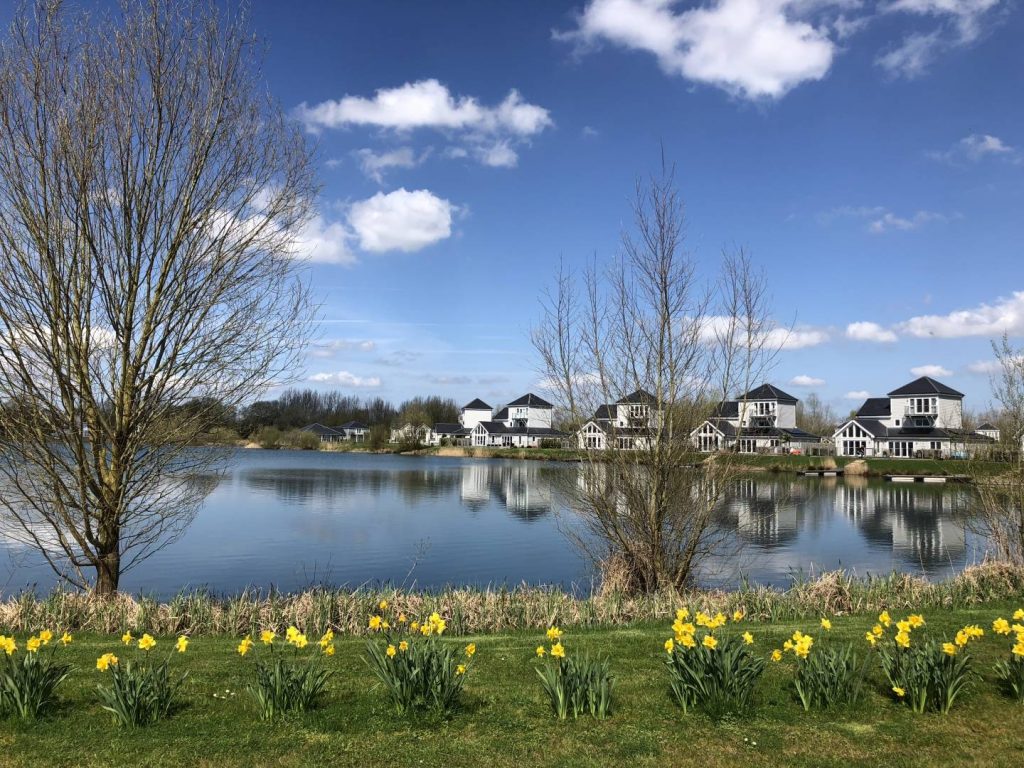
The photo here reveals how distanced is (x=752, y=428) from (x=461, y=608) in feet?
233

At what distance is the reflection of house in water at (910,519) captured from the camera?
22828mm

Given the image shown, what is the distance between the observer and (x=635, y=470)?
→ 1177 centimetres

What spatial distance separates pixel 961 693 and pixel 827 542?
20362 mm

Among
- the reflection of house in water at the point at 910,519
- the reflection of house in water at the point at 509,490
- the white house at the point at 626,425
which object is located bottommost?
the reflection of house in water at the point at 910,519

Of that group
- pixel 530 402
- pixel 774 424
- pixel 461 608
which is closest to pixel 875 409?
pixel 774 424

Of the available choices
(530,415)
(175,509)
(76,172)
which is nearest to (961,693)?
(175,509)

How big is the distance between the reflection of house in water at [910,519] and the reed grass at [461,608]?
9755 millimetres

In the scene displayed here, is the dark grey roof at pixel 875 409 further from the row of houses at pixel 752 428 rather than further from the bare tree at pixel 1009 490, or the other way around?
the bare tree at pixel 1009 490

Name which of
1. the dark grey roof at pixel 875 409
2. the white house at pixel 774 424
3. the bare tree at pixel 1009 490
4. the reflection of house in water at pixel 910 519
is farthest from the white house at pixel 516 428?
the bare tree at pixel 1009 490

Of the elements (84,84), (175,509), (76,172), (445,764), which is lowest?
(445,764)

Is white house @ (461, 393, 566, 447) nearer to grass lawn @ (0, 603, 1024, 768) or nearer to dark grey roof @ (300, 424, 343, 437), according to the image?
dark grey roof @ (300, 424, 343, 437)

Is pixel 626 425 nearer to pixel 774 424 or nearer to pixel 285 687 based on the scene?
pixel 285 687

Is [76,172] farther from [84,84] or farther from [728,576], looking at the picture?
[728,576]

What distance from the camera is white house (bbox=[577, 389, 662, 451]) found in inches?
466
